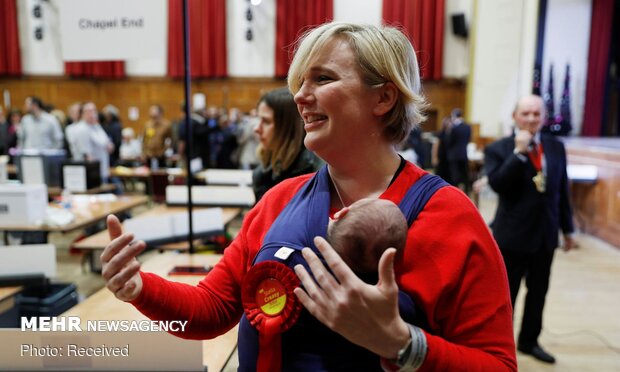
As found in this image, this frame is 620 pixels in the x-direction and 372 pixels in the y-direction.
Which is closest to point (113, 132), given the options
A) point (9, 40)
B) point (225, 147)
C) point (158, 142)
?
point (158, 142)

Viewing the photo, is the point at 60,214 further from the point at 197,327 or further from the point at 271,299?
the point at 271,299

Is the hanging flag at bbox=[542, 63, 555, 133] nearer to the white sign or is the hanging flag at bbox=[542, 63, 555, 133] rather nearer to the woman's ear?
the white sign

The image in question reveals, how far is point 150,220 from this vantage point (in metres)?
2.63

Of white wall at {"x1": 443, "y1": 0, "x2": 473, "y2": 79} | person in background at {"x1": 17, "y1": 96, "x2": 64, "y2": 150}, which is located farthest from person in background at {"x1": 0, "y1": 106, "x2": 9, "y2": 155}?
white wall at {"x1": 443, "y1": 0, "x2": 473, "y2": 79}

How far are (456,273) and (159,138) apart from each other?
785 centimetres

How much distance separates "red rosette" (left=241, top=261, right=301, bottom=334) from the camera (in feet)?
2.92

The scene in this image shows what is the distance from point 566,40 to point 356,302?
10.9 meters

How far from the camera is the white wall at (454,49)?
11797 mm

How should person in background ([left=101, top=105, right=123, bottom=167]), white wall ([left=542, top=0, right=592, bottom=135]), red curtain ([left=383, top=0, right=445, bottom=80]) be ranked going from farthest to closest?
red curtain ([left=383, top=0, right=445, bottom=80]) → white wall ([left=542, top=0, right=592, bottom=135]) → person in background ([left=101, top=105, right=123, bottom=167])

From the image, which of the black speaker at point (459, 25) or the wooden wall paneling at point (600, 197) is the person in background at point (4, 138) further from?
the black speaker at point (459, 25)

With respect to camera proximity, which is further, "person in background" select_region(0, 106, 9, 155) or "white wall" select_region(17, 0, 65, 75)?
"white wall" select_region(17, 0, 65, 75)

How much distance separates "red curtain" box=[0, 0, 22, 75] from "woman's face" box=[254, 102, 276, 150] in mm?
13212

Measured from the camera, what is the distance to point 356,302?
2.41 feet

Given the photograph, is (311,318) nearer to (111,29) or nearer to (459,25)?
(111,29)
